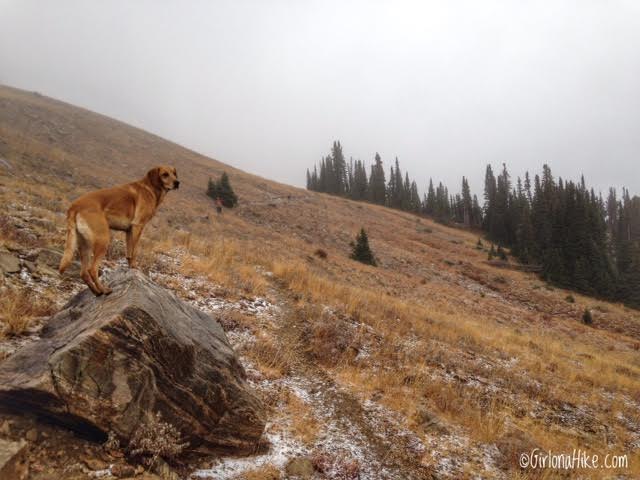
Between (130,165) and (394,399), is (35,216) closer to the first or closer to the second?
(394,399)

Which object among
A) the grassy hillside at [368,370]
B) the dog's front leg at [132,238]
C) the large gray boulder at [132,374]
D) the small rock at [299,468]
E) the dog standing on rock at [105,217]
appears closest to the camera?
the large gray boulder at [132,374]

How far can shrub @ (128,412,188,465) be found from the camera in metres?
3.08

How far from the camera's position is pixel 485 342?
461 inches

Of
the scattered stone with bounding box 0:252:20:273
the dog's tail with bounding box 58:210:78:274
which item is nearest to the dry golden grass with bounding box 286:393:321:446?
the dog's tail with bounding box 58:210:78:274

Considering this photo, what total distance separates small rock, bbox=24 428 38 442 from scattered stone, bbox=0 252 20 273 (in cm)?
388

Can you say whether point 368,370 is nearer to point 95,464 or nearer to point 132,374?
point 132,374

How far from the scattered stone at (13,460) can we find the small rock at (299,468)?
2490 mm

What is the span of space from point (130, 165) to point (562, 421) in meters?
43.9

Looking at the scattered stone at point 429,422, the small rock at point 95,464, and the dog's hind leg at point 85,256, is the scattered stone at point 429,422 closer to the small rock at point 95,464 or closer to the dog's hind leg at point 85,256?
the small rock at point 95,464

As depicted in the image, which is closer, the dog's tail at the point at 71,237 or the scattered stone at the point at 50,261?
the dog's tail at the point at 71,237

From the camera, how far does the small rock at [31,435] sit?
9.20ft

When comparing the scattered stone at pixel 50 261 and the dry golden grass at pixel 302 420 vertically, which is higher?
the scattered stone at pixel 50 261

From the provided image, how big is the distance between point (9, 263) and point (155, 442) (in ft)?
15.8

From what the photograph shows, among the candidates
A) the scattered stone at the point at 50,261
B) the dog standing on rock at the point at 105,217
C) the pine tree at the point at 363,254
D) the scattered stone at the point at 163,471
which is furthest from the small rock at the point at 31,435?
the pine tree at the point at 363,254
